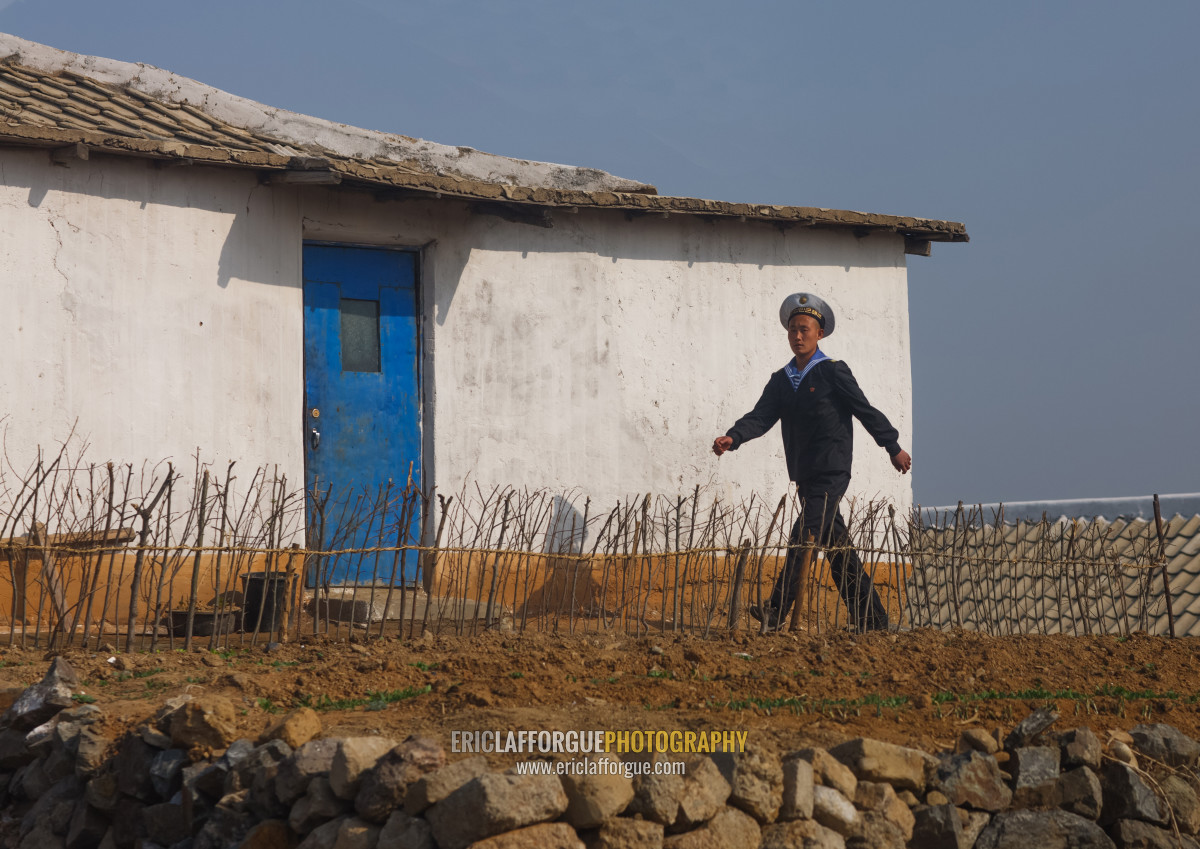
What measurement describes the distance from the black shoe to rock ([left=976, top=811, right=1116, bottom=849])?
10.3 ft

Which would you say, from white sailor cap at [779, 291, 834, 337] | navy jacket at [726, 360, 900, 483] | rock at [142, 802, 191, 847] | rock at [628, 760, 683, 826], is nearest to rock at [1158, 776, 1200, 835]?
rock at [628, 760, 683, 826]

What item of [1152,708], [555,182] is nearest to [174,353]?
[555,182]

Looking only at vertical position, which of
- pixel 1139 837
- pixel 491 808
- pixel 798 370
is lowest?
pixel 1139 837

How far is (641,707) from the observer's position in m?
5.46

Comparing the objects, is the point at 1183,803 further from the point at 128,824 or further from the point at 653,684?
the point at 128,824

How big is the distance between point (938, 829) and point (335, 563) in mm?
3598

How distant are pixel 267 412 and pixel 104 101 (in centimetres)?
300

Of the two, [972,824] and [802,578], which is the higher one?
[802,578]

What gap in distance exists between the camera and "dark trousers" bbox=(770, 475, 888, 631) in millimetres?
8234

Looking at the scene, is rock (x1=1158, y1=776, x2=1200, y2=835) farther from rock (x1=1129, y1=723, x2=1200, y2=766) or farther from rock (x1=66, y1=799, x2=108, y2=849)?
rock (x1=66, y1=799, x2=108, y2=849)

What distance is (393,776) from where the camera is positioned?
13.7 ft

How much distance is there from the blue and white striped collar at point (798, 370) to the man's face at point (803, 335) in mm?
66

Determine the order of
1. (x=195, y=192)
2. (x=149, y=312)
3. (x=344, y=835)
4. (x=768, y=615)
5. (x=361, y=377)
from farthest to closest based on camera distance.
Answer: (x=361, y=377) < (x=195, y=192) < (x=149, y=312) < (x=768, y=615) < (x=344, y=835)

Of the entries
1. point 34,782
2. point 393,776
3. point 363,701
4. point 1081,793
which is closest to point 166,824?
point 34,782
